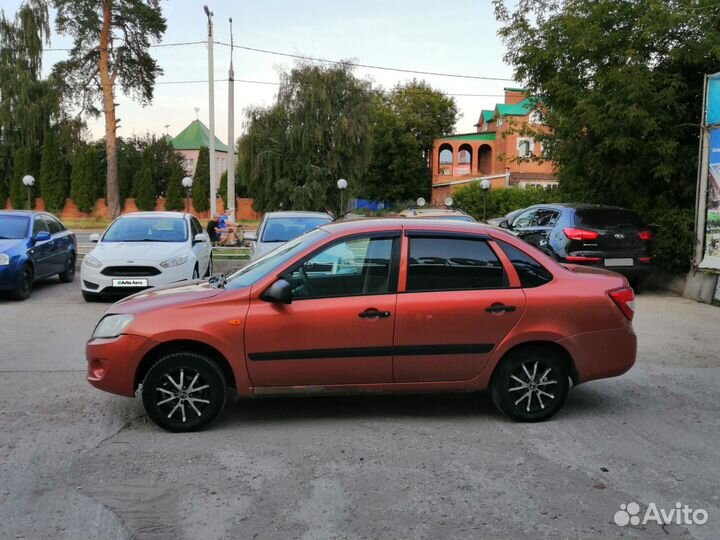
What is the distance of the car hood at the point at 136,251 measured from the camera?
1098 cm

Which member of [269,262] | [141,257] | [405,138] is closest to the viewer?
[269,262]

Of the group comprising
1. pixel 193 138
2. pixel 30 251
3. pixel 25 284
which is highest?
pixel 193 138

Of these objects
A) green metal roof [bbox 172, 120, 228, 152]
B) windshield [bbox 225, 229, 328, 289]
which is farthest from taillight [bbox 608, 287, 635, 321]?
green metal roof [bbox 172, 120, 228, 152]

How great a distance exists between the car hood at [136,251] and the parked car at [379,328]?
5940 mm

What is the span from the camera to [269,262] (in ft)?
17.6

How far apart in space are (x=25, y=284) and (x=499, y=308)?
9.35 meters

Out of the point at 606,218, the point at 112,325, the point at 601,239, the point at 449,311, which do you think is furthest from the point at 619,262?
the point at 112,325

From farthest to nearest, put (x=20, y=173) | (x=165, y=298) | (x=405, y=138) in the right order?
(x=405, y=138) → (x=20, y=173) → (x=165, y=298)

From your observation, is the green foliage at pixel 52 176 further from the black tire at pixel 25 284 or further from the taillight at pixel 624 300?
the taillight at pixel 624 300

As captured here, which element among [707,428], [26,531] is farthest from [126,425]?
[707,428]

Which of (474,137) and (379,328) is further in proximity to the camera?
(474,137)

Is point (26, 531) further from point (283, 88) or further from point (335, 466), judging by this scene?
point (283, 88)

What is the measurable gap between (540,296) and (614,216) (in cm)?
807

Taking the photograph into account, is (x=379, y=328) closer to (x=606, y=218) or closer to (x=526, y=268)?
(x=526, y=268)
